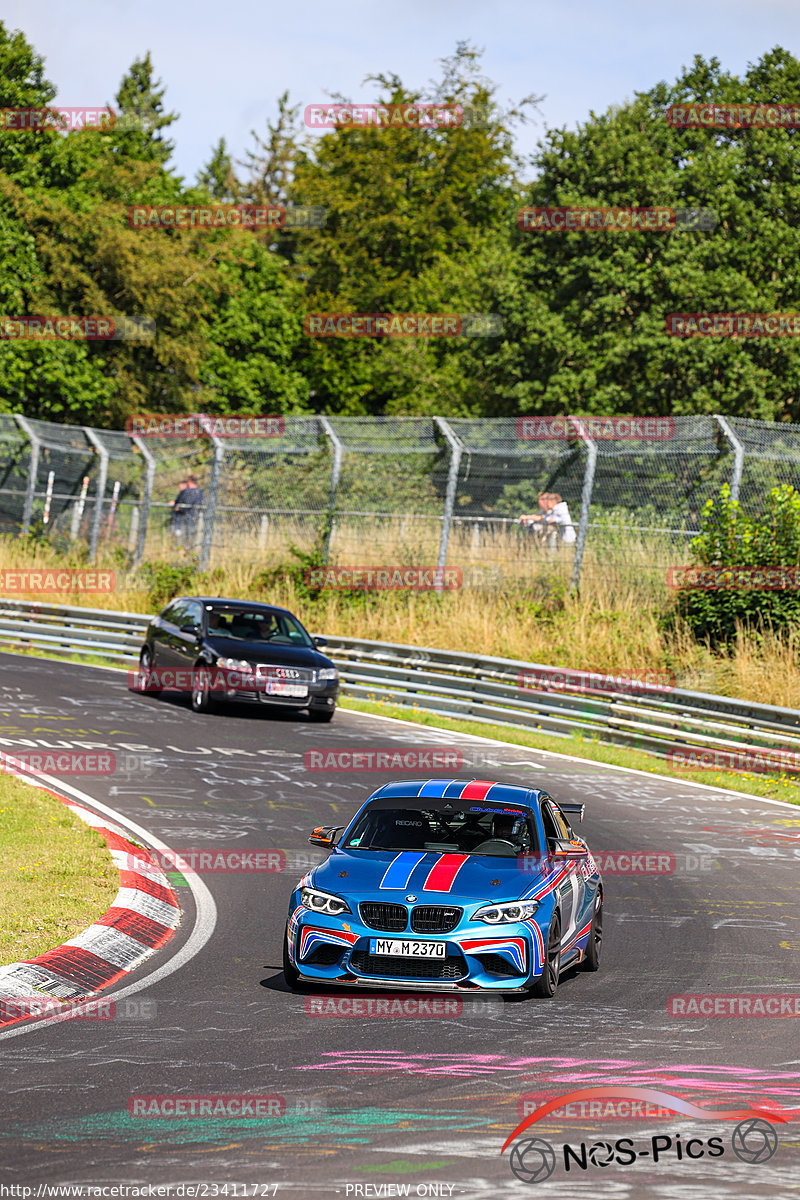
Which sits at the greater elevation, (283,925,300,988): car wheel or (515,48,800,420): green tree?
(515,48,800,420): green tree

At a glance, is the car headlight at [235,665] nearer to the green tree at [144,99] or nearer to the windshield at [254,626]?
the windshield at [254,626]

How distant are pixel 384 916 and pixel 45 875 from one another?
10.9 ft

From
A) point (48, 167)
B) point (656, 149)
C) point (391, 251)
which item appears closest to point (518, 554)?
point (656, 149)

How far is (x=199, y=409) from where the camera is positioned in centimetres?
5666

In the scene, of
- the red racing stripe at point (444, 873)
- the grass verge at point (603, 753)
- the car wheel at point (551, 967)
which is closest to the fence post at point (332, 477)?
the grass verge at point (603, 753)

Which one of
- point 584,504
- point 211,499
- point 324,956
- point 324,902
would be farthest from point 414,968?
point 211,499

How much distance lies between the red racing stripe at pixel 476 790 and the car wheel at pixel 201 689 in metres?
11.1

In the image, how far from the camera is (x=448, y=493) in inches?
1018

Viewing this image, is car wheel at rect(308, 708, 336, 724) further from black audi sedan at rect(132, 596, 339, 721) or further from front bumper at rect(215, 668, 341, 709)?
front bumper at rect(215, 668, 341, 709)

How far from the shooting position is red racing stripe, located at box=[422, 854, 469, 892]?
8.30m

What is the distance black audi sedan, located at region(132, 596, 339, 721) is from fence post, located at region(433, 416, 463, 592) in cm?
445

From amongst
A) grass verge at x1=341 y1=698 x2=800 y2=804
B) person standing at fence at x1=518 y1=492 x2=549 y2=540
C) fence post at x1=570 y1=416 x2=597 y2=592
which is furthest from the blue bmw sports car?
person standing at fence at x1=518 y1=492 x2=549 y2=540

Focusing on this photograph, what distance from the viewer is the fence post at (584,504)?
2408cm

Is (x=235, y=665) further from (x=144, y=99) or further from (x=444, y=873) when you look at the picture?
(x=144, y=99)
